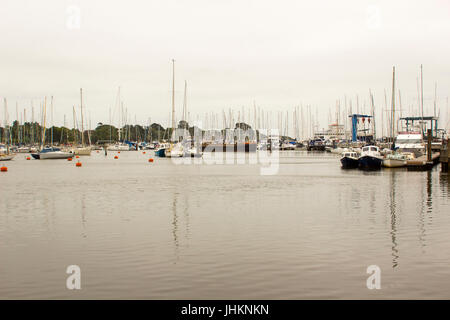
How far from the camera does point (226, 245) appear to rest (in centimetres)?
2084

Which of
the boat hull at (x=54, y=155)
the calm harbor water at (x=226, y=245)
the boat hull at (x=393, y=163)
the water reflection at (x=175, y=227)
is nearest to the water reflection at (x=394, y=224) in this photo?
the calm harbor water at (x=226, y=245)

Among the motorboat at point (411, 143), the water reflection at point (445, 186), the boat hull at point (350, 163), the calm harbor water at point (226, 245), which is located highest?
the motorboat at point (411, 143)

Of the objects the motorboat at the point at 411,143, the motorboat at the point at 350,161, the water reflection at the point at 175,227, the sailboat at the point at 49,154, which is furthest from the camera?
the sailboat at the point at 49,154

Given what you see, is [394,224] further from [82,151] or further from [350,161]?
[82,151]

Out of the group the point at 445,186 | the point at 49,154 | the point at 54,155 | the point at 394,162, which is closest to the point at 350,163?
the point at 394,162

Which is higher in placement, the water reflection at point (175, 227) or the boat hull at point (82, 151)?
the boat hull at point (82, 151)

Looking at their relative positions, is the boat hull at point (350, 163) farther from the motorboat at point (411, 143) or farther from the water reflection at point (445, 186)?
the water reflection at point (445, 186)

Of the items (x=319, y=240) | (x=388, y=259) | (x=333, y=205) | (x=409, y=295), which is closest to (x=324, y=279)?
(x=409, y=295)

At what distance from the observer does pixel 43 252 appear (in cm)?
1988

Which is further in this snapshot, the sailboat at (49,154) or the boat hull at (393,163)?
the sailboat at (49,154)

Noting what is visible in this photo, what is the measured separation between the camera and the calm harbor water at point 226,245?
1489 cm

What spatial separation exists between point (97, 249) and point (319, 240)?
8.99 m

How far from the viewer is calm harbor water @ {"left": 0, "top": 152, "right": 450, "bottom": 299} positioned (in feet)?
48.9
